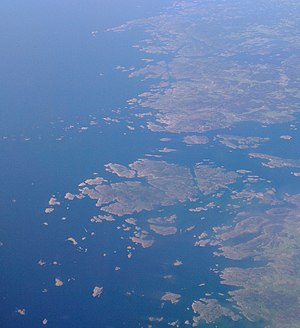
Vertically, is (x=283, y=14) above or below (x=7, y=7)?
below

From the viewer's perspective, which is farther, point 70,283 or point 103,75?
point 103,75

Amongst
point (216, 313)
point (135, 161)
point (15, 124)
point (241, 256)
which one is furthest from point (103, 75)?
point (216, 313)

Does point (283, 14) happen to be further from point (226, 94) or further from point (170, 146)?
point (170, 146)

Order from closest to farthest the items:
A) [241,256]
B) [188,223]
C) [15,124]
Result: [241,256], [188,223], [15,124]

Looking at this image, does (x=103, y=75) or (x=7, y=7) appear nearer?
(x=103, y=75)

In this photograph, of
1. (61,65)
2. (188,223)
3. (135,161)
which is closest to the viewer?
(188,223)

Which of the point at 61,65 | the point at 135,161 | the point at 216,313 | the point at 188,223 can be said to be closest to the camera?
the point at 216,313

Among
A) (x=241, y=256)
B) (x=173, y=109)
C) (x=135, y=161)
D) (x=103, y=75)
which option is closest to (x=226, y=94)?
(x=173, y=109)

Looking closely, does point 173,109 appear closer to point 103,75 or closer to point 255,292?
point 103,75

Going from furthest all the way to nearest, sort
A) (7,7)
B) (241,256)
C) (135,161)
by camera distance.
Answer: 1. (7,7)
2. (135,161)
3. (241,256)
